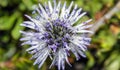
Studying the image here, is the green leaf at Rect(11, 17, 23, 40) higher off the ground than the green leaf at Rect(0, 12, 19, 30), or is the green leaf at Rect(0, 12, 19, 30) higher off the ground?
the green leaf at Rect(0, 12, 19, 30)

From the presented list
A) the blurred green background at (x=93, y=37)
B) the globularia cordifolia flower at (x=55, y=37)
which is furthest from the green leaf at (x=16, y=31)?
the globularia cordifolia flower at (x=55, y=37)

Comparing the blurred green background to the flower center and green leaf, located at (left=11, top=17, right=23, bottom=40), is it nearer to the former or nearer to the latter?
green leaf, located at (left=11, top=17, right=23, bottom=40)

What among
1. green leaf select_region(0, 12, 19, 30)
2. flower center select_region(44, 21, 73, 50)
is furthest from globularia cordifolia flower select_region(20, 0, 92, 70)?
green leaf select_region(0, 12, 19, 30)

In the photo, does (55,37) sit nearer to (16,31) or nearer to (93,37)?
(16,31)

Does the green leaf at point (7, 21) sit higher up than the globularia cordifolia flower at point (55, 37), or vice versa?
the green leaf at point (7, 21)

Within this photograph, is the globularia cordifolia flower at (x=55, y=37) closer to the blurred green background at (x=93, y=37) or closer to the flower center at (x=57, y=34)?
the flower center at (x=57, y=34)
